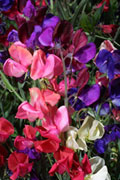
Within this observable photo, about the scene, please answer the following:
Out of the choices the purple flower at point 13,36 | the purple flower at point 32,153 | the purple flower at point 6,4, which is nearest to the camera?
the purple flower at point 32,153

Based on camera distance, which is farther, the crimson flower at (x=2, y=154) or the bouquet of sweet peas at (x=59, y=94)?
the crimson flower at (x=2, y=154)

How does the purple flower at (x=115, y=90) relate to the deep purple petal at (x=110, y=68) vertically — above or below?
below

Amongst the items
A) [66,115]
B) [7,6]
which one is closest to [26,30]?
[66,115]

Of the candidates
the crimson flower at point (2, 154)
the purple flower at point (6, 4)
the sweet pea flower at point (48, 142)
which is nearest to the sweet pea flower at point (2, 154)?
the crimson flower at point (2, 154)

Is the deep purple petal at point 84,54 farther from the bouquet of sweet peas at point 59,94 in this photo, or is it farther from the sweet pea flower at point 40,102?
the sweet pea flower at point 40,102

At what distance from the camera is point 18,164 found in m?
0.69

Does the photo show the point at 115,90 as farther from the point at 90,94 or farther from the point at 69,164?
the point at 69,164

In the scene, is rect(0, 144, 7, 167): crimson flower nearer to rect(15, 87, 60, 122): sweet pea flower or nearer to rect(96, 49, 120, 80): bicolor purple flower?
rect(15, 87, 60, 122): sweet pea flower

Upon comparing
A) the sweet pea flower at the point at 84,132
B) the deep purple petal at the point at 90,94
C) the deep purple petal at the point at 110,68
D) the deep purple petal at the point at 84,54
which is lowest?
the sweet pea flower at the point at 84,132

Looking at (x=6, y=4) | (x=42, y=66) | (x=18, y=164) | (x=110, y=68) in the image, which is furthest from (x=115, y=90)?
(x=6, y=4)

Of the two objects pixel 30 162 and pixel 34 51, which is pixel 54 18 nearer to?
pixel 34 51

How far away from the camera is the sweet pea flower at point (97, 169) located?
0.68 m

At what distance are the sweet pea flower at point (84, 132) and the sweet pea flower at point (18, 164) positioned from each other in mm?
118

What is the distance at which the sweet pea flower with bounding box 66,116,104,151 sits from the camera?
626 millimetres
